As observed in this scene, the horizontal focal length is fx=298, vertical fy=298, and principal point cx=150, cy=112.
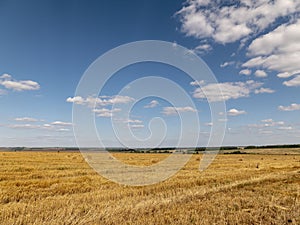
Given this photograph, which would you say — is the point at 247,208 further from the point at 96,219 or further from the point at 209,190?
the point at 96,219

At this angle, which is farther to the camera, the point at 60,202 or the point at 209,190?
the point at 209,190

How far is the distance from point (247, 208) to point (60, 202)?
5211 mm

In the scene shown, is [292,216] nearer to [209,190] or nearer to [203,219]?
[203,219]

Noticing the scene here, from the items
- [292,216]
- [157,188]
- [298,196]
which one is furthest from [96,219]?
[298,196]

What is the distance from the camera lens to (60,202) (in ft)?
28.1

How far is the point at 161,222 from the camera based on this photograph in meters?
6.57

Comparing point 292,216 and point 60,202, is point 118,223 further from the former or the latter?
point 292,216

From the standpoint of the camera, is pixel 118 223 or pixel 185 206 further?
pixel 185 206

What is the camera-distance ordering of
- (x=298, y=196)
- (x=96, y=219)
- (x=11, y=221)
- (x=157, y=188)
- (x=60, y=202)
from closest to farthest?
(x=11, y=221) < (x=96, y=219) < (x=60, y=202) < (x=298, y=196) < (x=157, y=188)

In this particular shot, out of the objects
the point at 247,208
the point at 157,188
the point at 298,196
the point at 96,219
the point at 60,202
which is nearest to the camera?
the point at 96,219

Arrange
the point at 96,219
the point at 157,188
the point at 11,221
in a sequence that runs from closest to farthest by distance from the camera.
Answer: the point at 11,221, the point at 96,219, the point at 157,188

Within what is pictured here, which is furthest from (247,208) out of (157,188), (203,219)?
(157,188)

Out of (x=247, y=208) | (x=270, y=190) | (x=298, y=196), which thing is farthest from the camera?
(x=270, y=190)

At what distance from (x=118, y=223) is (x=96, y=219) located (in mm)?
599
